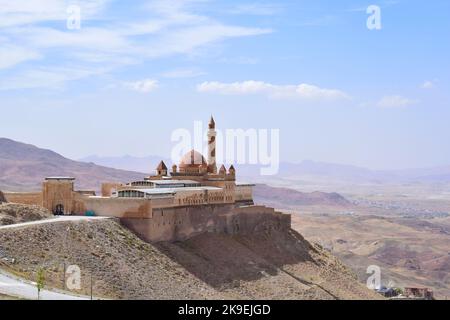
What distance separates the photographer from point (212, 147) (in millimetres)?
77062

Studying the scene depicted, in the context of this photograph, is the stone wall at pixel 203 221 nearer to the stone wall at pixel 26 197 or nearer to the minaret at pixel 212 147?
the minaret at pixel 212 147

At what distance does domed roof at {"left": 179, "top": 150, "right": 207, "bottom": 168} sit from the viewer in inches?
2958

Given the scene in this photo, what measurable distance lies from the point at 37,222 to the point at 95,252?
5.11 meters

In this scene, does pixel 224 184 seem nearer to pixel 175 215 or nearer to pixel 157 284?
pixel 175 215

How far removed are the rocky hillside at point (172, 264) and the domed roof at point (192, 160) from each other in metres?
8.75

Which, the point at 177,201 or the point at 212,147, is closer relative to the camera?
the point at 177,201

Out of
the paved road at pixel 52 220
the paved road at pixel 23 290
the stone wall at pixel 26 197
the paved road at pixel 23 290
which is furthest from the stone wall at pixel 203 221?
the paved road at pixel 23 290

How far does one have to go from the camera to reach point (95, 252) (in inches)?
2005

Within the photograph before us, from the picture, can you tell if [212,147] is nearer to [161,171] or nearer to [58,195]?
[161,171]

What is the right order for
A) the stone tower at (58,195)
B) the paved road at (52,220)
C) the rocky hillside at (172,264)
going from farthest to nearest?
the stone tower at (58,195), the paved road at (52,220), the rocky hillside at (172,264)

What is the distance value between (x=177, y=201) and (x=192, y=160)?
13.4m

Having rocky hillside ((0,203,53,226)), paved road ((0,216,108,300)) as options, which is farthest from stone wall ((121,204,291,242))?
paved road ((0,216,108,300))

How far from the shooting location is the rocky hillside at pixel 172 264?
4753 centimetres

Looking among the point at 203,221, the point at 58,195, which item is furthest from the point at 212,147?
the point at 58,195
